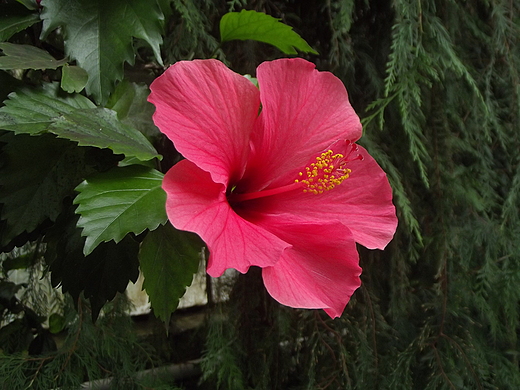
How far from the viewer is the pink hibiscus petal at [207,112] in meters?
0.38

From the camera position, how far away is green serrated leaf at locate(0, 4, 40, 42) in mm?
479

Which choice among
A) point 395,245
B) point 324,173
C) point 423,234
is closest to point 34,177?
point 324,173

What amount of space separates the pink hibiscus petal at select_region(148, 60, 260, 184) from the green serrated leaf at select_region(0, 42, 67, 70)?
14cm

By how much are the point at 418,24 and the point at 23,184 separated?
790mm

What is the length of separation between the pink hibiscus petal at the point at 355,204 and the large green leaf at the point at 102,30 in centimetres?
20

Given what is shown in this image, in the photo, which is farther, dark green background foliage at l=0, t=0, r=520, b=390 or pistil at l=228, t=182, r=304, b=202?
dark green background foliage at l=0, t=0, r=520, b=390

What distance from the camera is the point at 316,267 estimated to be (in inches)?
16.1

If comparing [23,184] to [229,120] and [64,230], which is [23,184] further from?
[229,120]

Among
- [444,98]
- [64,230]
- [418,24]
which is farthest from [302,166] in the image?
[444,98]

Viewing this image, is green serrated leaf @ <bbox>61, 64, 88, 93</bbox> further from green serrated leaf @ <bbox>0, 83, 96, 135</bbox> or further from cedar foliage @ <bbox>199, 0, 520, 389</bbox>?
cedar foliage @ <bbox>199, 0, 520, 389</bbox>

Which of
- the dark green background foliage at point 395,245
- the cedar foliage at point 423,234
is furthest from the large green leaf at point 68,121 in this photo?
the cedar foliage at point 423,234

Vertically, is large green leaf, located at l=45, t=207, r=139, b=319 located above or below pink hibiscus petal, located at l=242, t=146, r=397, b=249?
below

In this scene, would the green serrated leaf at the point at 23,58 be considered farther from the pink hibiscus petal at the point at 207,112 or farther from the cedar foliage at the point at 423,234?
the cedar foliage at the point at 423,234

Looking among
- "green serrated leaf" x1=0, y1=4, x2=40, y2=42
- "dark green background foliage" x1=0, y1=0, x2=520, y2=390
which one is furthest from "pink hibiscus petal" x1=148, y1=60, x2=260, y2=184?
"dark green background foliage" x1=0, y1=0, x2=520, y2=390
